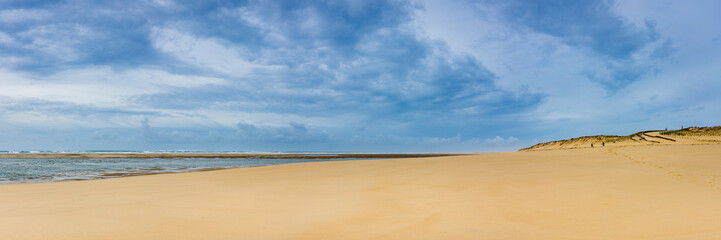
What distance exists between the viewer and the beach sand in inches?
156

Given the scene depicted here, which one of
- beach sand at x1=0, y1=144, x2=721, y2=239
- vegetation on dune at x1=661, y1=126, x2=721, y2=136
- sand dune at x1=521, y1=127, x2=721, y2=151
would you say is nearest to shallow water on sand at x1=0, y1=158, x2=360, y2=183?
beach sand at x1=0, y1=144, x2=721, y2=239

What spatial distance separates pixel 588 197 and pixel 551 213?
128cm

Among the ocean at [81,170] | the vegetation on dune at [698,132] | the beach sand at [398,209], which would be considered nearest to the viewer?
the beach sand at [398,209]

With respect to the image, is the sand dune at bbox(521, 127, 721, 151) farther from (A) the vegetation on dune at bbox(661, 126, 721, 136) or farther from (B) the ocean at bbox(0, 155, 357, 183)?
(B) the ocean at bbox(0, 155, 357, 183)

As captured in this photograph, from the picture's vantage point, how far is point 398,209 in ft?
16.4

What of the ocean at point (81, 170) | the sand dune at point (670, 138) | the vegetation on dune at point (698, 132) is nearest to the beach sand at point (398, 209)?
the ocean at point (81, 170)

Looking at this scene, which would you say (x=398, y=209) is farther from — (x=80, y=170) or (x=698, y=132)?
(x=698, y=132)

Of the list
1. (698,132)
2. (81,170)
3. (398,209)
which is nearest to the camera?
(398,209)

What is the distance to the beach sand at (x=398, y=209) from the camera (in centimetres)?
397

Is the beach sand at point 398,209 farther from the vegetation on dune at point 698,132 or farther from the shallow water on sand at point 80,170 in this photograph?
the vegetation on dune at point 698,132

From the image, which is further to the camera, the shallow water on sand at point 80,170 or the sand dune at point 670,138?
the sand dune at point 670,138

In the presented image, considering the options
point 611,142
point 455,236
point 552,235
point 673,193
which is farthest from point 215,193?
point 611,142

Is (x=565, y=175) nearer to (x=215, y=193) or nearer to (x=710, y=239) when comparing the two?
(x=710, y=239)

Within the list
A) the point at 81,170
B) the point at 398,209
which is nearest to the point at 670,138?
the point at 398,209
